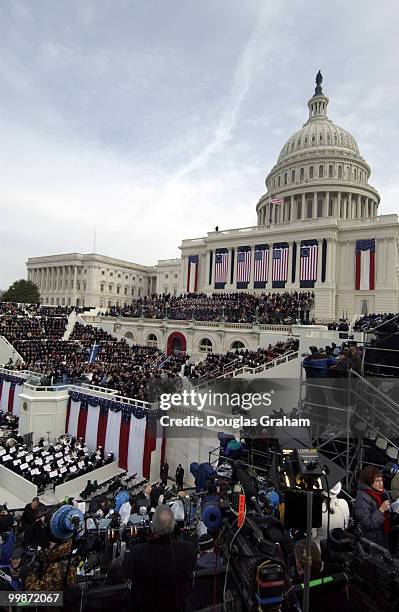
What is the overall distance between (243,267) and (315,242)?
958 cm

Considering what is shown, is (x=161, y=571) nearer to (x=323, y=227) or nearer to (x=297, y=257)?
(x=297, y=257)

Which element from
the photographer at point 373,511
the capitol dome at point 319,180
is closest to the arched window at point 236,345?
the photographer at point 373,511

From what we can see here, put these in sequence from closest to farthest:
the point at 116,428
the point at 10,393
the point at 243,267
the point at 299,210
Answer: the point at 116,428, the point at 10,393, the point at 243,267, the point at 299,210

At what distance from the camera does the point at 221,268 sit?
51.5 meters

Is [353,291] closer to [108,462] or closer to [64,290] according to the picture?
[108,462]

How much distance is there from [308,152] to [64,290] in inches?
2462

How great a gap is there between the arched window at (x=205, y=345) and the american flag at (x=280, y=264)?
14.8m

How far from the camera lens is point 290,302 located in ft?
129

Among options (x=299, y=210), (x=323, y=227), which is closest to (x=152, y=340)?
(x=323, y=227)

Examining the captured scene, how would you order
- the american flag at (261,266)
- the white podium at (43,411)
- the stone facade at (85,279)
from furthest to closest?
the stone facade at (85,279), the american flag at (261,266), the white podium at (43,411)

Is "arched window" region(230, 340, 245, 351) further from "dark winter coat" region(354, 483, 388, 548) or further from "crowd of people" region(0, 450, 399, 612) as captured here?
"dark winter coat" region(354, 483, 388, 548)

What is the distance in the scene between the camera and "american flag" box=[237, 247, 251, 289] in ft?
160

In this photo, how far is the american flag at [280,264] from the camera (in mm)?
45812

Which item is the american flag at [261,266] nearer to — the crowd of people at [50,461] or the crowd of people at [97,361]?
the crowd of people at [97,361]
